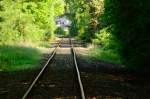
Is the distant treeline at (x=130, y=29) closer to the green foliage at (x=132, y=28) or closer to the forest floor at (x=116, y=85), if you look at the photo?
the green foliage at (x=132, y=28)

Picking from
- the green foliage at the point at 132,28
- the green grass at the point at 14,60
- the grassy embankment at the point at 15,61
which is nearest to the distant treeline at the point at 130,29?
the green foliage at the point at 132,28

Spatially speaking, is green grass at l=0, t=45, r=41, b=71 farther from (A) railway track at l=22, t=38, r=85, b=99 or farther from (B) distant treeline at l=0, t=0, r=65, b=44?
(A) railway track at l=22, t=38, r=85, b=99

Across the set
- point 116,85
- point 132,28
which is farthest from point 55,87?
point 132,28

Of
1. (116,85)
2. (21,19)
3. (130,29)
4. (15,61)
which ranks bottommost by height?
(15,61)

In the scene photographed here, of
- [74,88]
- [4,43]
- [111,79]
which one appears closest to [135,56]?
[111,79]

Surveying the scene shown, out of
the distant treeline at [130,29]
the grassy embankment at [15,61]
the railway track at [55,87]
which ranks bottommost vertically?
the grassy embankment at [15,61]

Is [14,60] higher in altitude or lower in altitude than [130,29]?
lower

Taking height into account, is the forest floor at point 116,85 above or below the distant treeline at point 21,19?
below

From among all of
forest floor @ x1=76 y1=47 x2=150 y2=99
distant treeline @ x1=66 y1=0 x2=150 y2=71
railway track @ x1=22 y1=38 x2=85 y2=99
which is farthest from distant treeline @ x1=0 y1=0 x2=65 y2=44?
forest floor @ x1=76 y1=47 x2=150 y2=99

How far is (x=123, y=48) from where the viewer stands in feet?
67.2

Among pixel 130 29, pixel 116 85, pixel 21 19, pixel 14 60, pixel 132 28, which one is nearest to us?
pixel 116 85

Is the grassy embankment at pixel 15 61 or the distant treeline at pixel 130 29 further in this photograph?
the grassy embankment at pixel 15 61

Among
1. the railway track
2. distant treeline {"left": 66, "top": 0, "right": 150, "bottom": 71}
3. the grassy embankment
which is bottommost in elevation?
the grassy embankment

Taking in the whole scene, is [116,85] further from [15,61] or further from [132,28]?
[15,61]
